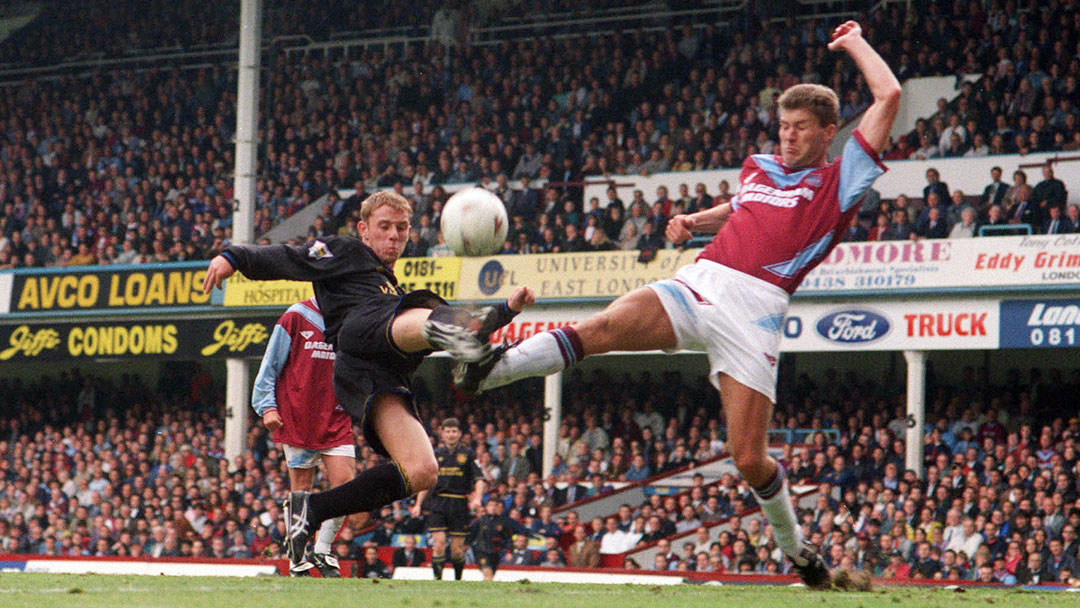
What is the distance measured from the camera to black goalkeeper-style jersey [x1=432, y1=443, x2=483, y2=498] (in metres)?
13.7

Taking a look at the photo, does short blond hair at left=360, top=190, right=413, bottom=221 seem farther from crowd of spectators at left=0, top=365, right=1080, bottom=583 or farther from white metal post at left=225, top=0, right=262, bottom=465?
white metal post at left=225, top=0, right=262, bottom=465

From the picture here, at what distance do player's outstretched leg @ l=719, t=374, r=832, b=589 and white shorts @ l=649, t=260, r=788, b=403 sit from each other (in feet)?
0.21

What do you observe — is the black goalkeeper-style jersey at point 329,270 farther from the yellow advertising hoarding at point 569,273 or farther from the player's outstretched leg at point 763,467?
the yellow advertising hoarding at point 569,273

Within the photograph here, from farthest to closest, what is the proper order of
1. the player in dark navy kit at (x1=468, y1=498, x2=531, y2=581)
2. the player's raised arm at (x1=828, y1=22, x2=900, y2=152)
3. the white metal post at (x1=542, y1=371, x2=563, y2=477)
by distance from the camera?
the white metal post at (x1=542, y1=371, x2=563, y2=477)
the player in dark navy kit at (x1=468, y1=498, x2=531, y2=581)
the player's raised arm at (x1=828, y1=22, x2=900, y2=152)

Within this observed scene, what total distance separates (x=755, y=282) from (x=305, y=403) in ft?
14.1

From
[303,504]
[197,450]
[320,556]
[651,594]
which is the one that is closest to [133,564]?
[197,450]

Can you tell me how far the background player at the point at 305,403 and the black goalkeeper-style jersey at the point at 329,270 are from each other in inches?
74.7

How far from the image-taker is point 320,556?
31.9 feet

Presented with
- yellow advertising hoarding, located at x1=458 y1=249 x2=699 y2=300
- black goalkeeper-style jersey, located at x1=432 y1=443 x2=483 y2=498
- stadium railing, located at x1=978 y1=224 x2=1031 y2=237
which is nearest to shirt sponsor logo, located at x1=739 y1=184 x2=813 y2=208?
black goalkeeper-style jersey, located at x1=432 y1=443 x2=483 y2=498

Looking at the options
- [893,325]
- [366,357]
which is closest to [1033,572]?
[893,325]

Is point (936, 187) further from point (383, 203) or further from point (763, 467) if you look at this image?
point (763, 467)

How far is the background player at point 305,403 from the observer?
33.0 feet

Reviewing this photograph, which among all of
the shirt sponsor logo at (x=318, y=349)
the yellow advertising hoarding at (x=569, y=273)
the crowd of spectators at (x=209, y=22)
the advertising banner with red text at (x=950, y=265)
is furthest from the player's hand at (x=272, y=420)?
the crowd of spectators at (x=209, y=22)

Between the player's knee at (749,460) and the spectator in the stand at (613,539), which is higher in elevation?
the player's knee at (749,460)
